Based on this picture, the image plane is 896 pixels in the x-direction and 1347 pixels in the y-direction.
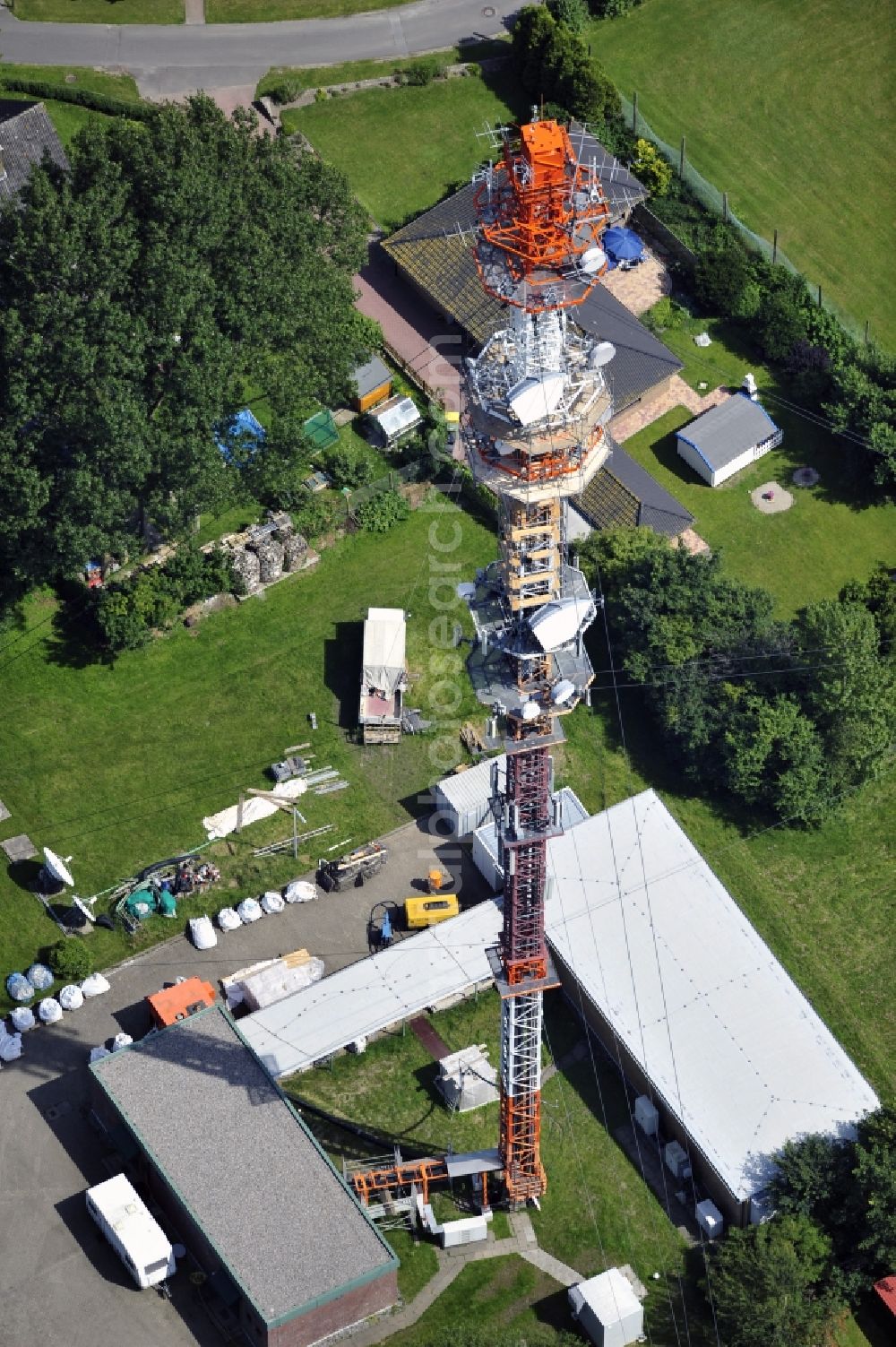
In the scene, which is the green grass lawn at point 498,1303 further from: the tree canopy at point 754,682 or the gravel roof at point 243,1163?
the tree canopy at point 754,682

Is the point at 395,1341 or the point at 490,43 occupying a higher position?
the point at 490,43

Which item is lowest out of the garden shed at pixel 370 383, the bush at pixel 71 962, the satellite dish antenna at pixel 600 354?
the bush at pixel 71 962

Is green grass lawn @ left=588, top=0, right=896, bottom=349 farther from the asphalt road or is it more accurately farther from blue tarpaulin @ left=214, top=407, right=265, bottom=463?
blue tarpaulin @ left=214, top=407, right=265, bottom=463

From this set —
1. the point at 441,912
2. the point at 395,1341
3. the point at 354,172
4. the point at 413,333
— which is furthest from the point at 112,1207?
the point at 354,172

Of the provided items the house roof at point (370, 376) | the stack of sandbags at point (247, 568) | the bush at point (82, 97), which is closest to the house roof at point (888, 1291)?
the stack of sandbags at point (247, 568)

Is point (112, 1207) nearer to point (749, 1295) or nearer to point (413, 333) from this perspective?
point (749, 1295)

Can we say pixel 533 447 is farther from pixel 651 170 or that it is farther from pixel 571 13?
pixel 571 13

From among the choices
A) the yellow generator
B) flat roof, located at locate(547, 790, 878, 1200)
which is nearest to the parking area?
the yellow generator
